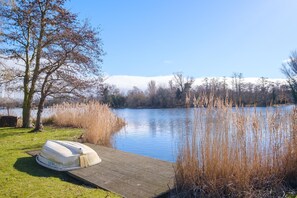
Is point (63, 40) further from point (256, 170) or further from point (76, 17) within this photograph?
point (256, 170)

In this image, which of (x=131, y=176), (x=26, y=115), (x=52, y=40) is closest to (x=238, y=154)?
(x=131, y=176)

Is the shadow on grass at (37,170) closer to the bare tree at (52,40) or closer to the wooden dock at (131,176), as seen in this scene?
the wooden dock at (131,176)

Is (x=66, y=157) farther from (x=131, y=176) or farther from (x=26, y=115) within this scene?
(x=26, y=115)

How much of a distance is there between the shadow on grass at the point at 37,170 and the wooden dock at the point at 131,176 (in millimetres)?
95

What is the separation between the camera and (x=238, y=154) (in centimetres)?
295

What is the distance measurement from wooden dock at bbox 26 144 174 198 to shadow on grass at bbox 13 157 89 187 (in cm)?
10

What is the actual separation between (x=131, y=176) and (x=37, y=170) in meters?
1.54

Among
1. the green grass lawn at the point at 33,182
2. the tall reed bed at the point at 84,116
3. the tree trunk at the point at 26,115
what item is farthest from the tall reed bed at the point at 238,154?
the tree trunk at the point at 26,115

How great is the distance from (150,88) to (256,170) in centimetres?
4548

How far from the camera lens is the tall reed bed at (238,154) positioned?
287 centimetres

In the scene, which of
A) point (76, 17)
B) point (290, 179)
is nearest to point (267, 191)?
point (290, 179)

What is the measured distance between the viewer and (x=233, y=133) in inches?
121

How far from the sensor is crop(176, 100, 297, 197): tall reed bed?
287 cm

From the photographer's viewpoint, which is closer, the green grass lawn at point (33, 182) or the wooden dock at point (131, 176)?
the green grass lawn at point (33, 182)
